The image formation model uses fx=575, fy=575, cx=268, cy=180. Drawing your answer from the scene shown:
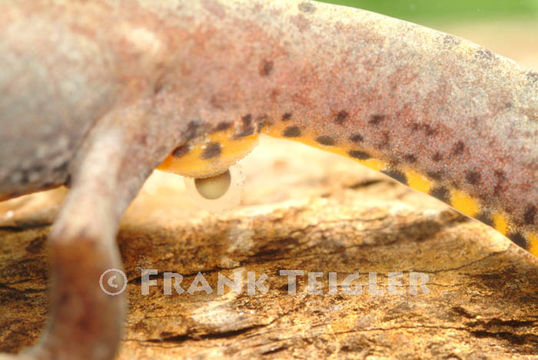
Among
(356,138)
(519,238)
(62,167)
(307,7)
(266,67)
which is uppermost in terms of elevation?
(307,7)

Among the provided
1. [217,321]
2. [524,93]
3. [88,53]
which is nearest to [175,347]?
[217,321]

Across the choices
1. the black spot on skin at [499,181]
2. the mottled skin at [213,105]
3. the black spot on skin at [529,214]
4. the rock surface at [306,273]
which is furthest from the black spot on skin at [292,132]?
the black spot on skin at [529,214]

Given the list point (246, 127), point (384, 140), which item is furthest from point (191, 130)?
point (384, 140)

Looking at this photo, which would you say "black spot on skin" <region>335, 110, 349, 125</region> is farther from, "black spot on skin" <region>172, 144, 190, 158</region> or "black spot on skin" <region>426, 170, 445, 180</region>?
"black spot on skin" <region>172, 144, 190, 158</region>

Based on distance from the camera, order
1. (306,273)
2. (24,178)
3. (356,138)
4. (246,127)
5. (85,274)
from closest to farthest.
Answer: (85,274), (24,178), (246,127), (356,138), (306,273)

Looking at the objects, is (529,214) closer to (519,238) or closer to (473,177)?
(519,238)
